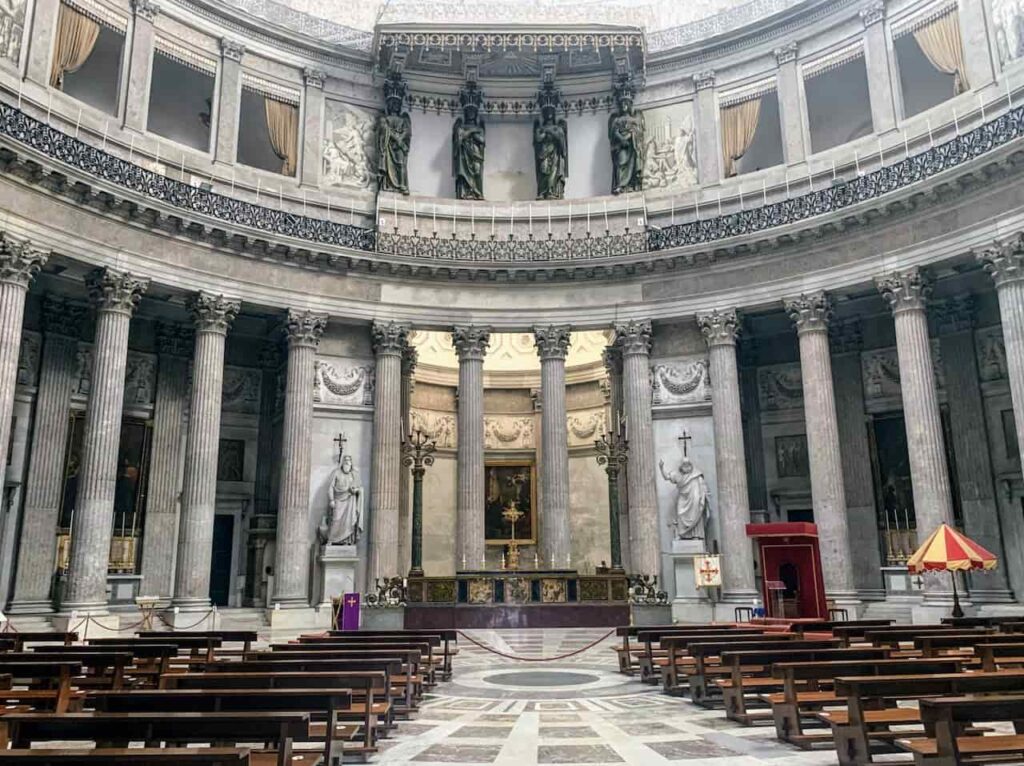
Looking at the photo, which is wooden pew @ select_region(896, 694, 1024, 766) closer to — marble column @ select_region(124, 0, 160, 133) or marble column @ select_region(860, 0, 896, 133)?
marble column @ select_region(860, 0, 896, 133)

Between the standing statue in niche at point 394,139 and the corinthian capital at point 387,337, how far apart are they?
A: 5.13 meters

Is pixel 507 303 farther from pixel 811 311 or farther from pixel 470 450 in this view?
pixel 811 311

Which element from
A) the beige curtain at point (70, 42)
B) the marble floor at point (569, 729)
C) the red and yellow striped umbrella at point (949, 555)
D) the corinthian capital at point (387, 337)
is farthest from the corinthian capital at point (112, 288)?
the red and yellow striped umbrella at point (949, 555)

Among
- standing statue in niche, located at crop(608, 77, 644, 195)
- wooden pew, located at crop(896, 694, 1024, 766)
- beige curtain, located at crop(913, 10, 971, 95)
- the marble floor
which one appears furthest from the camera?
standing statue in niche, located at crop(608, 77, 644, 195)

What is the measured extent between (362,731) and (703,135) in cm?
2434

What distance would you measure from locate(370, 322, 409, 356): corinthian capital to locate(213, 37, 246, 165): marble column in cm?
708

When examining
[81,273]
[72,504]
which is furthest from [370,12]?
[72,504]

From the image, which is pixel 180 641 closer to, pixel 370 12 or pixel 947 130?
pixel 947 130

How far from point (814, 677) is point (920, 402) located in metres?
16.4

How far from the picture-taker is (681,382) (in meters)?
25.8

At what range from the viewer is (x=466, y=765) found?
716 cm

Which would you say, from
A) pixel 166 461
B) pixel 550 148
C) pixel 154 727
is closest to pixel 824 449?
pixel 550 148

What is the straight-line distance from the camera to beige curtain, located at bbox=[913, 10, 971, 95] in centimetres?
2259

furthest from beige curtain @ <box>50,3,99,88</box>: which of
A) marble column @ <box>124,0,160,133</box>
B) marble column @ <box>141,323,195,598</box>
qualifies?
marble column @ <box>141,323,195,598</box>
